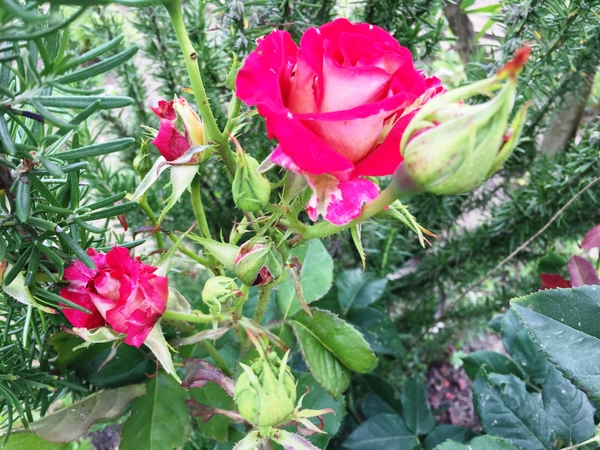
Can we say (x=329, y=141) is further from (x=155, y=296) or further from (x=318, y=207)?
(x=155, y=296)

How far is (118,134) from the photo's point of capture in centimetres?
76

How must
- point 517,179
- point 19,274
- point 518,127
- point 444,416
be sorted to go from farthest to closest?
point 444,416, point 517,179, point 19,274, point 518,127

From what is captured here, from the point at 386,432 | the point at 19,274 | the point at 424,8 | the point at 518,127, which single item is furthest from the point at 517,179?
the point at 19,274

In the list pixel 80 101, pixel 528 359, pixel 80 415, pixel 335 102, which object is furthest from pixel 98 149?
pixel 528 359

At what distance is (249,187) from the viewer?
0.91ft

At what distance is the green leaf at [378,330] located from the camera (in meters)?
0.72

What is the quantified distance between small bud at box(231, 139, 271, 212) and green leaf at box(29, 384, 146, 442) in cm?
31

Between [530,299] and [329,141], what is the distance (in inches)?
9.4

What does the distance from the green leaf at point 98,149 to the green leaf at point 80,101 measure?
0.09ft

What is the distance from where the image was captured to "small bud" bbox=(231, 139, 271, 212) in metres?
0.27

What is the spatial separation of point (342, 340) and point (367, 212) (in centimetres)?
28

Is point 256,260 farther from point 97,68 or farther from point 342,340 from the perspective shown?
point 342,340

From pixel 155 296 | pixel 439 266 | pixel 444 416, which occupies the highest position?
pixel 155 296

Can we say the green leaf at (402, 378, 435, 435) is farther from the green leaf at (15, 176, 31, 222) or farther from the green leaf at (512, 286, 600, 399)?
the green leaf at (15, 176, 31, 222)
